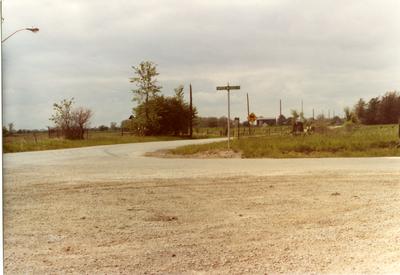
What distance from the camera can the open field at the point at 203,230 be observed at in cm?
467

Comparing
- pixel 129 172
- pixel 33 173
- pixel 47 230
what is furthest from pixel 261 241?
pixel 33 173

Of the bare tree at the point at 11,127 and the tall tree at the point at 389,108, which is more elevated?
the tall tree at the point at 389,108

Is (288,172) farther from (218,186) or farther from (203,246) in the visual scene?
(203,246)

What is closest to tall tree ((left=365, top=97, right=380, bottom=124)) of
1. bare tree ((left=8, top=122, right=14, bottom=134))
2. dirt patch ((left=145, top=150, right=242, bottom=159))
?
bare tree ((left=8, top=122, right=14, bottom=134))

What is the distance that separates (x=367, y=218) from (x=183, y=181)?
4.70 meters

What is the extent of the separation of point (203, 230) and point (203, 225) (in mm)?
235

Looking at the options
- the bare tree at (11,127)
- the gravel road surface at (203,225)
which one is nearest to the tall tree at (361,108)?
the gravel road surface at (203,225)

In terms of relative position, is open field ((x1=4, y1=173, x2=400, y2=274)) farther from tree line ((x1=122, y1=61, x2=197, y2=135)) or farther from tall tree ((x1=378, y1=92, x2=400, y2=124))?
tree line ((x1=122, y1=61, x2=197, y2=135))

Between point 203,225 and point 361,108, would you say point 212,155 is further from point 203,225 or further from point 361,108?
point 203,225

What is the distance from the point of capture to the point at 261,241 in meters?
5.36

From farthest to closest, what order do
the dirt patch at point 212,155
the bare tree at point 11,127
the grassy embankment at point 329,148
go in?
1. the dirt patch at point 212,155
2. the grassy embankment at point 329,148
3. the bare tree at point 11,127

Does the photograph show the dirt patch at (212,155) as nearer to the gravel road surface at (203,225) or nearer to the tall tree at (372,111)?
the gravel road surface at (203,225)

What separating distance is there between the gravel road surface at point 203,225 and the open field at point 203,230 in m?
0.01

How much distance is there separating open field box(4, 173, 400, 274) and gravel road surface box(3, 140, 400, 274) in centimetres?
1
